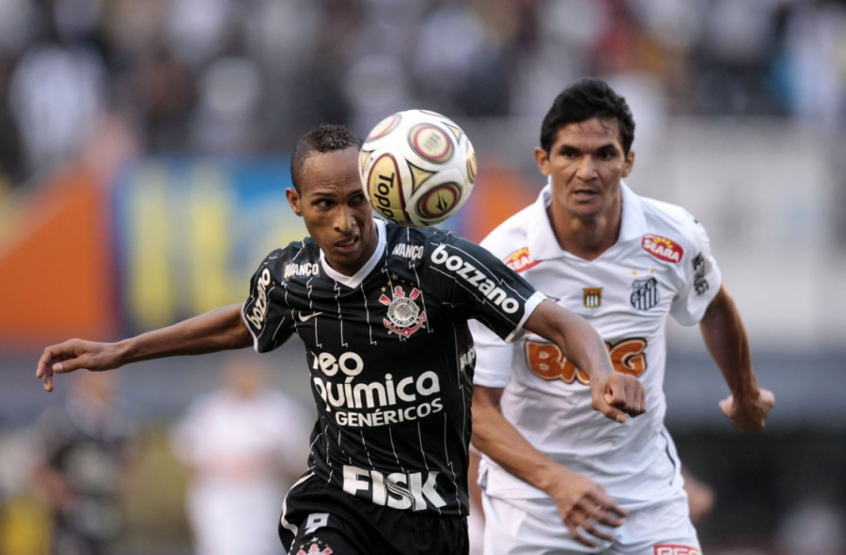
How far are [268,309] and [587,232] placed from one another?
4.86 feet

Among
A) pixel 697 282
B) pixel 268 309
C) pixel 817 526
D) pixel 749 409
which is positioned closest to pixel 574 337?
pixel 268 309

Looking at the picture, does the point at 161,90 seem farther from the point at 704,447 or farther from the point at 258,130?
the point at 704,447

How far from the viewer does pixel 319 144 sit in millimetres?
5453

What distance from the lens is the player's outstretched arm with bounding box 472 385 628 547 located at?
5543 millimetres

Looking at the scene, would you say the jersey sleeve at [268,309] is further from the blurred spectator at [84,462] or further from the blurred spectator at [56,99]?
the blurred spectator at [56,99]

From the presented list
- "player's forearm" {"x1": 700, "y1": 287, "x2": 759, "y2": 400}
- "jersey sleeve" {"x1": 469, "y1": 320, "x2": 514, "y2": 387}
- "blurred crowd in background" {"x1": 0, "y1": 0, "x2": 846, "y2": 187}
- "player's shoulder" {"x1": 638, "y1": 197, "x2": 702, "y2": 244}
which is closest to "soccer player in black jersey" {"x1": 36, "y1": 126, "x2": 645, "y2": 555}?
"jersey sleeve" {"x1": 469, "y1": 320, "x2": 514, "y2": 387}

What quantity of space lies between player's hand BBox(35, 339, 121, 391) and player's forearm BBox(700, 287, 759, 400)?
2.79 metres

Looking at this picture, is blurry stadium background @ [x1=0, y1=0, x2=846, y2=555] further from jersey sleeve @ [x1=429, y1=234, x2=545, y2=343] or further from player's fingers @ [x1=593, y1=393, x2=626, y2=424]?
player's fingers @ [x1=593, y1=393, x2=626, y2=424]

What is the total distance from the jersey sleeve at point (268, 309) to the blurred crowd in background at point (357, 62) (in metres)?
9.20

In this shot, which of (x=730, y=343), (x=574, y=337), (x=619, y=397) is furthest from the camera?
(x=730, y=343)

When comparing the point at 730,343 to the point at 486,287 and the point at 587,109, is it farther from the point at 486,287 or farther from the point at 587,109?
the point at 486,287

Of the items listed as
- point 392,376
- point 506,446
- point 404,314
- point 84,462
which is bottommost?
point 84,462

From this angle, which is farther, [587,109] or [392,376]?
[587,109]

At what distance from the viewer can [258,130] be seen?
15148 mm
